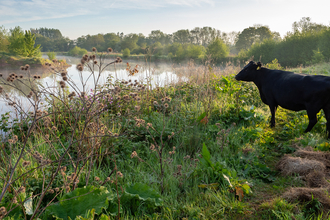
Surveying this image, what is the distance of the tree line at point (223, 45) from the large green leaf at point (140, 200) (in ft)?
26.4

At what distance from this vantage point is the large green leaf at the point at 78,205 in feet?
5.75

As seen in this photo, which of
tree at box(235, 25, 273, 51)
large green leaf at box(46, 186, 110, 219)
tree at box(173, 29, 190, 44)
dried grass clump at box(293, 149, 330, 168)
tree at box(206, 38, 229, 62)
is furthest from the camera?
tree at box(173, 29, 190, 44)

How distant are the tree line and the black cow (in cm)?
590

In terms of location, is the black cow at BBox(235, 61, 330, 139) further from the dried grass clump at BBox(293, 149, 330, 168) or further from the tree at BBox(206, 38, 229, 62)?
the tree at BBox(206, 38, 229, 62)

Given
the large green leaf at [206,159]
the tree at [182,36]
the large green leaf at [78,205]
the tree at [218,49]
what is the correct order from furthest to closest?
the tree at [182,36] → the tree at [218,49] → the large green leaf at [206,159] → the large green leaf at [78,205]

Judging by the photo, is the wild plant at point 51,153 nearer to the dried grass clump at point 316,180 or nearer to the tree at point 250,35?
the dried grass clump at point 316,180

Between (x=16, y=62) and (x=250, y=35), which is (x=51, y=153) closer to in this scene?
(x=16, y=62)

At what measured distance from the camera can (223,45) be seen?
35.8 metres

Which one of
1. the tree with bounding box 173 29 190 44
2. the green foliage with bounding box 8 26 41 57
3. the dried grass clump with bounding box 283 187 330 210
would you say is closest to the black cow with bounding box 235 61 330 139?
the dried grass clump with bounding box 283 187 330 210

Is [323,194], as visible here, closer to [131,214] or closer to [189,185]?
[189,185]

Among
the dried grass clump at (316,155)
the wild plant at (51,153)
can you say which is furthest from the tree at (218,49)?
the wild plant at (51,153)

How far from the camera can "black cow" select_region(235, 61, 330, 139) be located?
368 cm

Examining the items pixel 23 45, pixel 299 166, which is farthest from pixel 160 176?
pixel 23 45

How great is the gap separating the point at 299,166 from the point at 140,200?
2.33m
